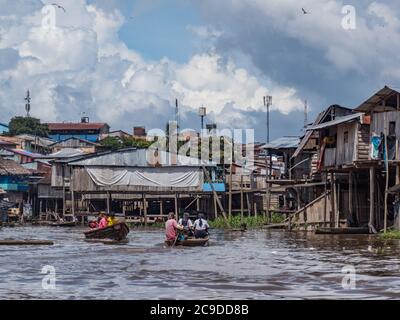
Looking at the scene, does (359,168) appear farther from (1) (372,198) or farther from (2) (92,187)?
(2) (92,187)

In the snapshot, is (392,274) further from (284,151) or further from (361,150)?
(284,151)

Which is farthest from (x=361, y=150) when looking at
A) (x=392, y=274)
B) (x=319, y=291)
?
(x=319, y=291)

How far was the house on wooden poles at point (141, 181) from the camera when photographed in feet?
165

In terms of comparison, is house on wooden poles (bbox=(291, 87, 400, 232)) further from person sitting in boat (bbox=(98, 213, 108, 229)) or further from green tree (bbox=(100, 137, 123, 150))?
green tree (bbox=(100, 137, 123, 150))

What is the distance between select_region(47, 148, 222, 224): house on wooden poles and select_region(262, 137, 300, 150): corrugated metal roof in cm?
583

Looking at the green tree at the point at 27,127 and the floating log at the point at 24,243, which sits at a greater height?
the green tree at the point at 27,127

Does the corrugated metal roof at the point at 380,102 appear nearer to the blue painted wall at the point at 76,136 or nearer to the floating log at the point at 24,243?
the floating log at the point at 24,243

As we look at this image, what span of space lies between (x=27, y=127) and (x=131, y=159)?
3252 centimetres

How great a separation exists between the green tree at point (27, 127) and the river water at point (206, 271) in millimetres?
55813

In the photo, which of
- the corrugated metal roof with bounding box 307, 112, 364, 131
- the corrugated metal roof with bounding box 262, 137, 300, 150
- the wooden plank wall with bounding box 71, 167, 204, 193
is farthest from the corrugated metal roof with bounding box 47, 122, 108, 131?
the corrugated metal roof with bounding box 307, 112, 364, 131

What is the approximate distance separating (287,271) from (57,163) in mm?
40890

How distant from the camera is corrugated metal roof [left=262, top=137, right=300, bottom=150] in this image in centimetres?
4441

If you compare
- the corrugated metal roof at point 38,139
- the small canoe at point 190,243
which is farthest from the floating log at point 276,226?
the corrugated metal roof at point 38,139
